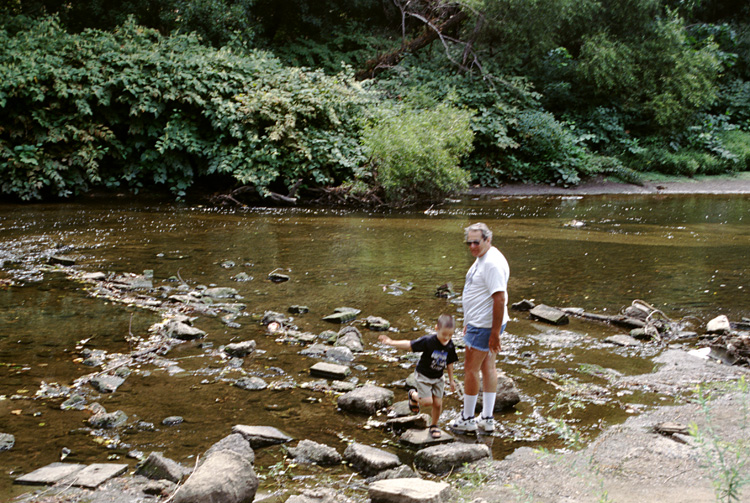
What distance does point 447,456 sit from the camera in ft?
13.8

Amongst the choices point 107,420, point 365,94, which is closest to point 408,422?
point 107,420

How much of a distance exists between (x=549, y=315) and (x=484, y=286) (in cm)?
273

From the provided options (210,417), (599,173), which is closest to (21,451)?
(210,417)

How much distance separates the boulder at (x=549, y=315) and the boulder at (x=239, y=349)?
3308 mm

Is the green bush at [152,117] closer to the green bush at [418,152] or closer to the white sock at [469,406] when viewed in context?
the green bush at [418,152]

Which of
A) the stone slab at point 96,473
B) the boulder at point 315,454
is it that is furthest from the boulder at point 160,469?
the boulder at point 315,454

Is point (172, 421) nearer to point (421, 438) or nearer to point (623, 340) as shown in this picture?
point (421, 438)

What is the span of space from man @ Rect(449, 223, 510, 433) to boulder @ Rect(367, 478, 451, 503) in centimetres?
121

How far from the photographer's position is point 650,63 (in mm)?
22781

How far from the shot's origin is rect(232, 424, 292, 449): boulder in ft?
14.8

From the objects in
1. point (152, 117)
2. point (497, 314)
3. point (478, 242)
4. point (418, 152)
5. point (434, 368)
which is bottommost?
point (434, 368)

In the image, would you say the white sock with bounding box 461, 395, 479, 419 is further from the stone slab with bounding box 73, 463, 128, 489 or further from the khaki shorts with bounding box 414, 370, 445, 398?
the stone slab with bounding box 73, 463, 128, 489

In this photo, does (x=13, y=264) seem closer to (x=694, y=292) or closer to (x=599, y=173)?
(x=694, y=292)

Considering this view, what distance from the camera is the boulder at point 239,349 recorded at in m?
6.25
